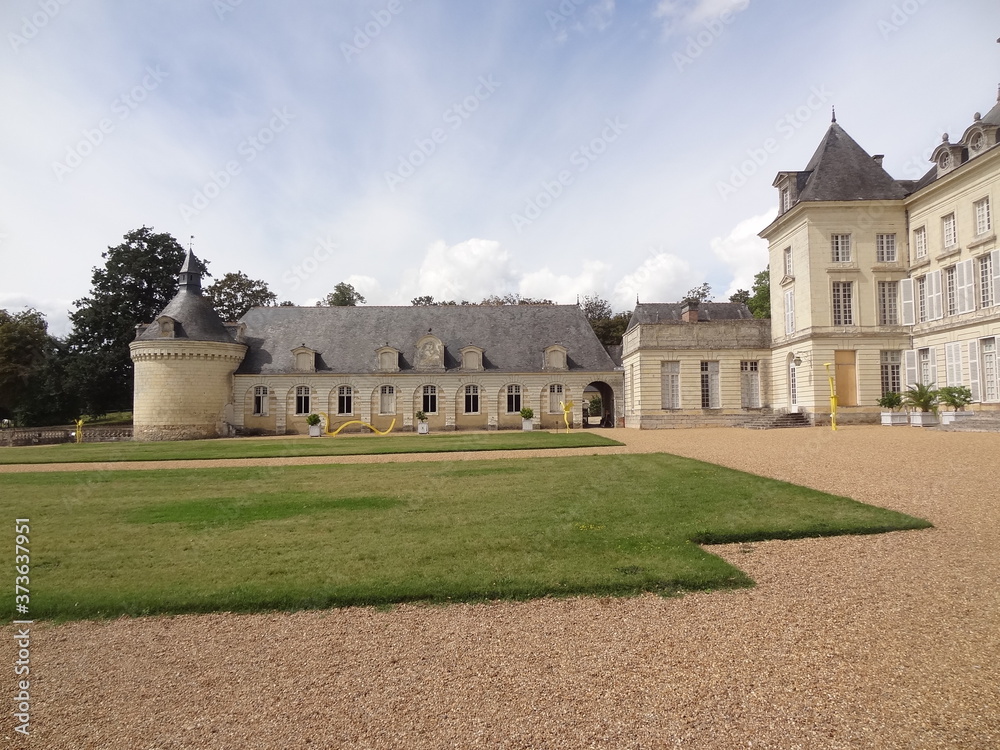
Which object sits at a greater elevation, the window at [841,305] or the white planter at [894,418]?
the window at [841,305]

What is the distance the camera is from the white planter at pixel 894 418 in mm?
20609

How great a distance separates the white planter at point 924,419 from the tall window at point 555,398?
15.4 metres

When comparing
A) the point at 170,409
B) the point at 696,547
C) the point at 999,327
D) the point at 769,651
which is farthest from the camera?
the point at 170,409

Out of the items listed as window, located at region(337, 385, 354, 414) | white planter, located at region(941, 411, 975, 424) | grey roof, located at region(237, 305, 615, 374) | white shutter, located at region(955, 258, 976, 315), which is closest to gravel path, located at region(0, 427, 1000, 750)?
white planter, located at region(941, 411, 975, 424)

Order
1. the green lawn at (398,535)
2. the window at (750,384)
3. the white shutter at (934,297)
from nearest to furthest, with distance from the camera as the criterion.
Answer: the green lawn at (398,535), the white shutter at (934,297), the window at (750,384)

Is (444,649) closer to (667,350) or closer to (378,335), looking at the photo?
(667,350)

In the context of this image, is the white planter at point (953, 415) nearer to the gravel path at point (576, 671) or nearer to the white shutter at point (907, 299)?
the white shutter at point (907, 299)

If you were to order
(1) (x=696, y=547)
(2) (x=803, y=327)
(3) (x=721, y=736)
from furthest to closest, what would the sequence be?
1. (2) (x=803, y=327)
2. (1) (x=696, y=547)
3. (3) (x=721, y=736)

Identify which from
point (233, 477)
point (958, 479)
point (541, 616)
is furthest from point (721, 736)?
point (233, 477)

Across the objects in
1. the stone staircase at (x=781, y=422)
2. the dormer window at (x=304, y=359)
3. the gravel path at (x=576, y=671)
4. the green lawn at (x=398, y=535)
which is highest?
the dormer window at (x=304, y=359)

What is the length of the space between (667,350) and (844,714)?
24124mm

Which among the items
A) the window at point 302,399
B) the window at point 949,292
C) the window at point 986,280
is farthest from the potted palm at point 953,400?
the window at point 302,399

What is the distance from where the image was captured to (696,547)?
5.79 meters

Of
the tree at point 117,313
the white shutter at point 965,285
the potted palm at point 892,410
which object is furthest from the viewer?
the tree at point 117,313
